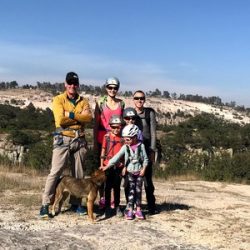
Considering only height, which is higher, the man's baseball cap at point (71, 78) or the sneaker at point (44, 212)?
the man's baseball cap at point (71, 78)

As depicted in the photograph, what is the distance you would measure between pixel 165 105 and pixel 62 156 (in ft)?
315

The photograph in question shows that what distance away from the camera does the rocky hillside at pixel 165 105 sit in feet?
277

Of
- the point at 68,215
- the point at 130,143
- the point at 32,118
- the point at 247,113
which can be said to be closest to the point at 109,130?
the point at 130,143

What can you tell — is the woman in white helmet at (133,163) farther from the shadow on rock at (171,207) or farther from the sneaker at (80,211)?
the shadow on rock at (171,207)

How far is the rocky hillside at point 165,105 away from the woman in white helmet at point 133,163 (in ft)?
230

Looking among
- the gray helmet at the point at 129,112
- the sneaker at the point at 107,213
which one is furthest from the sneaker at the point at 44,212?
the gray helmet at the point at 129,112

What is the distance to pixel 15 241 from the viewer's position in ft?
17.4

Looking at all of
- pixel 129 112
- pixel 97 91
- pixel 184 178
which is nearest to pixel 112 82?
pixel 129 112

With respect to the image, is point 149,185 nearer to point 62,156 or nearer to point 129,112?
point 129,112

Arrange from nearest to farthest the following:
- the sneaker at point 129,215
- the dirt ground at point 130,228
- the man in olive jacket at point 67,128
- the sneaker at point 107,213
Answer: the dirt ground at point 130,228 < the man in olive jacket at point 67,128 < the sneaker at point 129,215 < the sneaker at point 107,213

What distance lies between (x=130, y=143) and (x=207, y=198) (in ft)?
12.8

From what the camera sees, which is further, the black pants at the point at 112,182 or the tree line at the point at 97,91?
the tree line at the point at 97,91

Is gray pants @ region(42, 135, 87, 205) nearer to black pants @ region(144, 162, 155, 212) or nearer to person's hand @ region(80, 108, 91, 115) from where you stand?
person's hand @ region(80, 108, 91, 115)

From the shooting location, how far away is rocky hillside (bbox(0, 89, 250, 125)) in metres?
84.4
